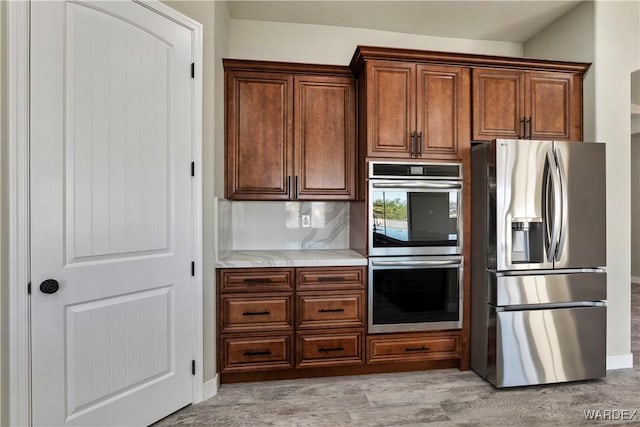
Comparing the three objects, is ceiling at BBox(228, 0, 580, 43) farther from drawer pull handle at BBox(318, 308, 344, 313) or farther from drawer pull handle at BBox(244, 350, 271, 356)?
drawer pull handle at BBox(244, 350, 271, 356)

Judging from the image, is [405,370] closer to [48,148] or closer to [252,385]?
[252,385]

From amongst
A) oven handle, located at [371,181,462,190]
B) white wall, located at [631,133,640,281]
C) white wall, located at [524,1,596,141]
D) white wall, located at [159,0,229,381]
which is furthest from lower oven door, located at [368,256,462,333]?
white wall, located at [631,133,640,281]

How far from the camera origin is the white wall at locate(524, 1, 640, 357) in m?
2.74

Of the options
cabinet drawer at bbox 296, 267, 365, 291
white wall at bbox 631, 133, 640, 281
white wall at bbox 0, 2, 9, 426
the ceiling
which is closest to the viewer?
white wall at bbox 0, 2, 9, 426

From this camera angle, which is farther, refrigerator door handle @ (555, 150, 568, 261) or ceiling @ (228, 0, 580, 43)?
ceiling @ (228, 0, 580, 43)

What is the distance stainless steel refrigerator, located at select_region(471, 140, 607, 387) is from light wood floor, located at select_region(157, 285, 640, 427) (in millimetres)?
130

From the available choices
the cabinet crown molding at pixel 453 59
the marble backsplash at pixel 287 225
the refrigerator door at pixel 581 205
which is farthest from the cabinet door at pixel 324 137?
the refrigerator door at pixel 581 205

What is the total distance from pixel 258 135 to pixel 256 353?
5.36 ft

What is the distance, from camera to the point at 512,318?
243 cm

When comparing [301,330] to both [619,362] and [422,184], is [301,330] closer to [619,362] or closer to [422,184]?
[422,184]

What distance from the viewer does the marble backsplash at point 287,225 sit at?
3129mm

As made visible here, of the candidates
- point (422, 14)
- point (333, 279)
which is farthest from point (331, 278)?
point (422, 14)

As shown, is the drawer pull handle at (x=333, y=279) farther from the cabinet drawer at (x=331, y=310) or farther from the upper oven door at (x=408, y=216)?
the upper oven door at (x=408, y=216)

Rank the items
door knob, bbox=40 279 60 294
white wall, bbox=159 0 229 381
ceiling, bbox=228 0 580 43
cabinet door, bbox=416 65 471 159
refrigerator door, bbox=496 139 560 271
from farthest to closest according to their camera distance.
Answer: ceiling, bbox=228 0 580 43
cabinet door, bbox=416 65 471 159
refrigerator door, bbox=496 139 560 271
white wall, bbox=159 0 229 381
door knob, bbox=40 279 60 294
